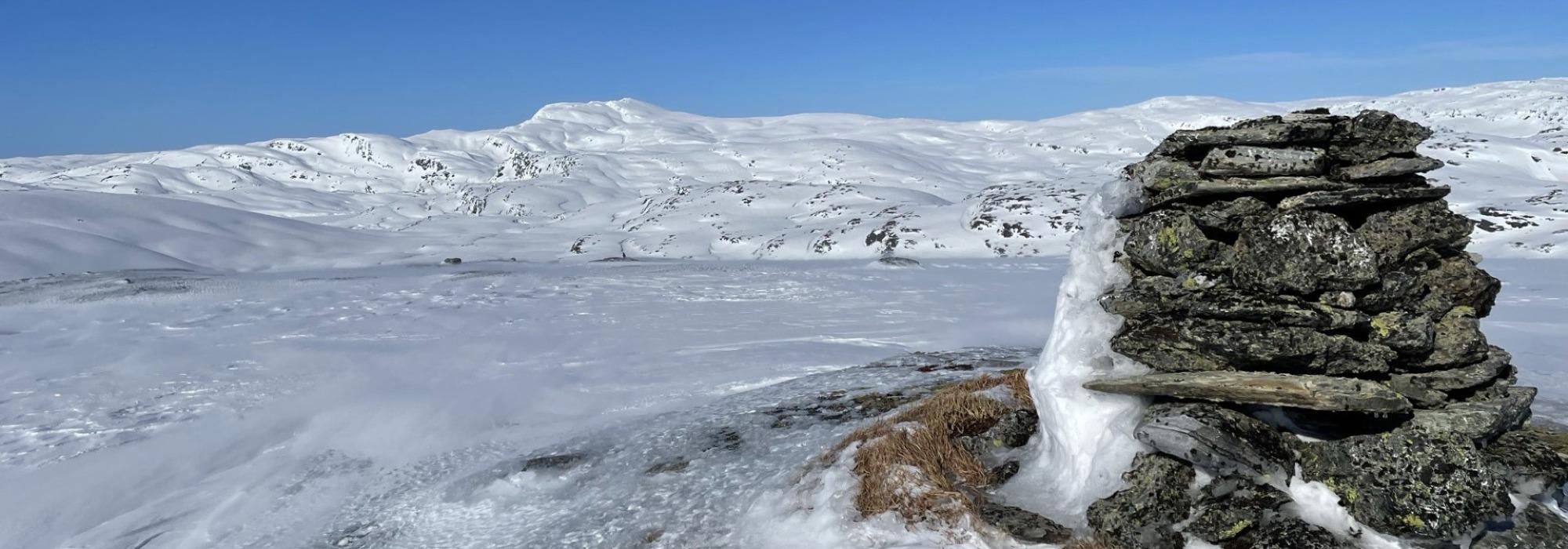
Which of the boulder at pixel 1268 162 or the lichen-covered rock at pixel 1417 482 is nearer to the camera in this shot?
the lichen-covered rock at pixel 1417 482

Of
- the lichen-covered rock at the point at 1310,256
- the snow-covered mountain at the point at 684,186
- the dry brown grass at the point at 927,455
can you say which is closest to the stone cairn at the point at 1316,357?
the lichen-covered rock at the point at 1310,256

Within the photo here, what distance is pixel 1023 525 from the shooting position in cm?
791

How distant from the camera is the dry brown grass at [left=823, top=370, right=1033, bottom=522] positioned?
27.7 ft

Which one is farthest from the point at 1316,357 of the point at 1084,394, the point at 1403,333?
the point at 1084,394

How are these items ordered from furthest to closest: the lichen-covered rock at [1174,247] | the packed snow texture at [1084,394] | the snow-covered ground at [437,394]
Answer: the snow-covered ground at [437,394] → the packed snow texture at [1084,394] → the lichen-covered rock at [1174,247]

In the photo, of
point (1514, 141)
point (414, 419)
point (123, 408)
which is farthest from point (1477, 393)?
point (1514, 141)

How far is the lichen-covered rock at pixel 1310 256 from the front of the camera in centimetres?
746

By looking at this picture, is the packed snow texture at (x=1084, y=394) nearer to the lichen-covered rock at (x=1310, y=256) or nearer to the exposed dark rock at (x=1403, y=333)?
the lichen-covered rock at (x=1310, y=256)

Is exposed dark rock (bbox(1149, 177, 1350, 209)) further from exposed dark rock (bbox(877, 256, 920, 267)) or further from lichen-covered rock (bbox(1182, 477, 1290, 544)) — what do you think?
exposed dark rock (bbox(877, 256, 920, 267))

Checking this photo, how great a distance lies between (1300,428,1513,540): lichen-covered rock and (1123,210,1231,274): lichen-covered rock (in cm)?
193

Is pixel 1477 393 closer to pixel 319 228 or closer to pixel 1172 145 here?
pixel 1172 145

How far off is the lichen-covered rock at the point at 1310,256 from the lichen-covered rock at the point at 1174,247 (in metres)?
0.38

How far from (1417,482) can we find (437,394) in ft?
44.7

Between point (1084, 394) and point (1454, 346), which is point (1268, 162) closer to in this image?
point (1454, 346)
